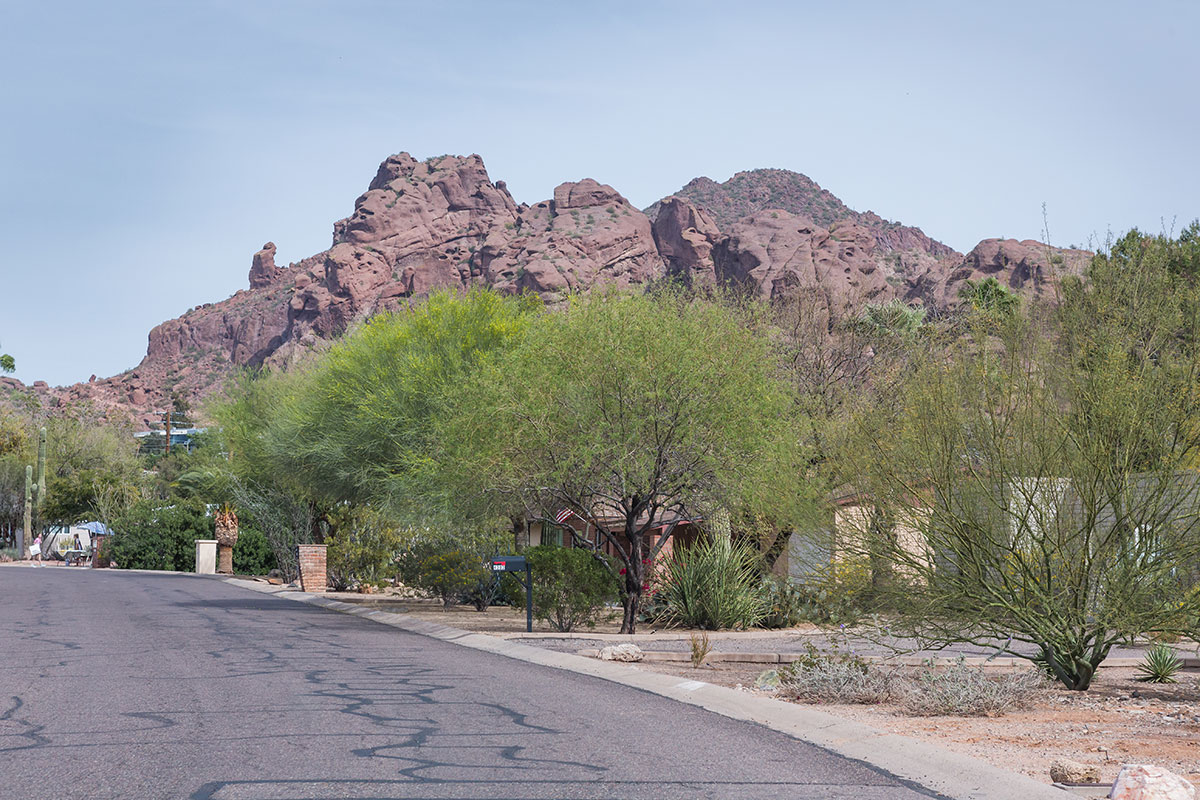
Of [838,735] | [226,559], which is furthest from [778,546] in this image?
[226,559]

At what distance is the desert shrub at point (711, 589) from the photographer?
24.8m

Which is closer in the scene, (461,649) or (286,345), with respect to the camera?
(461,649)

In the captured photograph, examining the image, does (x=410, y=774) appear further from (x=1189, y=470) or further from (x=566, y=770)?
(x=1189, y=470)

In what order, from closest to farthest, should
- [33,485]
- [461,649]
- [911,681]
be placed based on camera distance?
[911,681] → [461,649] → [33,485]

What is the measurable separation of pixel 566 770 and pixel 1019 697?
21.0 feet

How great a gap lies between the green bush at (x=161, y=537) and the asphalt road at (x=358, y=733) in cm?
4423

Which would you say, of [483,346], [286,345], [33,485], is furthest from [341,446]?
[286,345]

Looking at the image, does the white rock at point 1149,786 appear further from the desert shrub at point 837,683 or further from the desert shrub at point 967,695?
the desert shrub at point 837,683

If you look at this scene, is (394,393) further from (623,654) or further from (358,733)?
(358,733)

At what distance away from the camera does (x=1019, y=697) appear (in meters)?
12.7

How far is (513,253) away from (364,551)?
106470 millimetres

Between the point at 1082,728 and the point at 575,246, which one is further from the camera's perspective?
the point at 575,246

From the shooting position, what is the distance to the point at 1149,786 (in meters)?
7.45

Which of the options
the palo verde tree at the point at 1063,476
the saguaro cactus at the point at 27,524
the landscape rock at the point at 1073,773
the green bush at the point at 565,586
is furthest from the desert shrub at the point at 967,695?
the saguaro cactus at the point at 27,524
